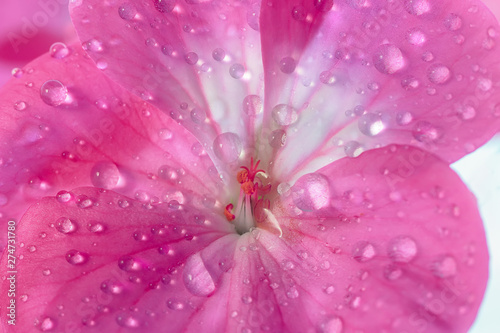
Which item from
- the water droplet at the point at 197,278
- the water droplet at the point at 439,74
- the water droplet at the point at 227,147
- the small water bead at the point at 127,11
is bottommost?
the water droplet at the point at 197,278

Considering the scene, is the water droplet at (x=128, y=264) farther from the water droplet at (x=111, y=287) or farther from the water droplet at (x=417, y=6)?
the water droplet at (x=417, y=6)

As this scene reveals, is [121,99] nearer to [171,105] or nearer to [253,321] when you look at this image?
[171,105]

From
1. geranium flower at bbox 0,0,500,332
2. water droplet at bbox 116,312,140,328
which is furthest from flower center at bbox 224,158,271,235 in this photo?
water droplet at bbox 116,312,140,328

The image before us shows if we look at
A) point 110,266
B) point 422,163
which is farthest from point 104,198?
point 422,163

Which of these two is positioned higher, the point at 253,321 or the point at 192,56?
the point at 192,56

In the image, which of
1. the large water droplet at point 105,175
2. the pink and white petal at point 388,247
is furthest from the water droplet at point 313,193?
the large water droplet at point 105,175
